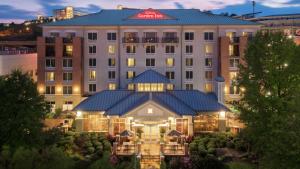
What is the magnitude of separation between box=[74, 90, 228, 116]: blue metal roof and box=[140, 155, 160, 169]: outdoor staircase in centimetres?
974

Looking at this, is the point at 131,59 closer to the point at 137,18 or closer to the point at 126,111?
the point at 137,18

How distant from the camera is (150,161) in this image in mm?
42750

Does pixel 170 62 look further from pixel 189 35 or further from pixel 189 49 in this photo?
pixel 189 35

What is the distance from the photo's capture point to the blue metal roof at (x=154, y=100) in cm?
5325

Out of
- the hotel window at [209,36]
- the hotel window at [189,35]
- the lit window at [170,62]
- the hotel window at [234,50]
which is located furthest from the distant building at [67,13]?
the hotel window at [234,50]

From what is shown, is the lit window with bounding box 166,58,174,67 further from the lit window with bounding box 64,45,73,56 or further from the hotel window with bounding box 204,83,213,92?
the lit window with bounding box 64,45,73,56

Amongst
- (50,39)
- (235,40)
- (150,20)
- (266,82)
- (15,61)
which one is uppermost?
(150,20)

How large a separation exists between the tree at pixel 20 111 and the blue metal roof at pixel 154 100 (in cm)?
1852

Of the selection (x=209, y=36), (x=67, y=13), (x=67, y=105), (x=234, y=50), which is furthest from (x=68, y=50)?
(x=67, y=13)

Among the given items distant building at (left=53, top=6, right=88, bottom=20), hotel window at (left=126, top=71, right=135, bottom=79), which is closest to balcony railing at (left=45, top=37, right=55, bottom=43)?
hotel window at (left=126, top=71, right=135, bottom=79)

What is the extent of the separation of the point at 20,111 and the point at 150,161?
1372cm

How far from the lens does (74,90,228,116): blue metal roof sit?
53250 millimetres

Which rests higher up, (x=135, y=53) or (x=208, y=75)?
(x=135, y=53)

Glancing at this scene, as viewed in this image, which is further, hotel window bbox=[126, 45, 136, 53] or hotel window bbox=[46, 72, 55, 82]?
hotel window bbox=[126, 45, 136, 53]
